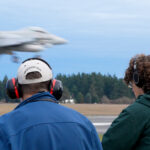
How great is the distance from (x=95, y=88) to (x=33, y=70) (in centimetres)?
6577

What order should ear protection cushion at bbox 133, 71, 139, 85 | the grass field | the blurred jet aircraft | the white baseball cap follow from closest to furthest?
1. the white baseball cap
2. ear protection cushion at bbox 133, 71, 139, 85
3. the blurred jet aircraft
4. the grass field

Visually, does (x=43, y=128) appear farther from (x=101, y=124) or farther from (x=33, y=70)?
(x=101, y=124)

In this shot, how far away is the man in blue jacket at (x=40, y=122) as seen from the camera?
2150 mm

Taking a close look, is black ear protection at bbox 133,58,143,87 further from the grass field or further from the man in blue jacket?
the grass field

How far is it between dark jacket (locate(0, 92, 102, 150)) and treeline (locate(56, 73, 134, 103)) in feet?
211

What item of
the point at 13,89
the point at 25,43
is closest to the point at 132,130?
the point at 13,89

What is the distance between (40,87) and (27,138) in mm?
415

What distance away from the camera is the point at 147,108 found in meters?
3.21

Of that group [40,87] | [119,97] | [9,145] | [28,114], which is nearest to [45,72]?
[40,87]

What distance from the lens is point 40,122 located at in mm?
2189

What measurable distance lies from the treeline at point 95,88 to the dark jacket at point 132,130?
2500 inches

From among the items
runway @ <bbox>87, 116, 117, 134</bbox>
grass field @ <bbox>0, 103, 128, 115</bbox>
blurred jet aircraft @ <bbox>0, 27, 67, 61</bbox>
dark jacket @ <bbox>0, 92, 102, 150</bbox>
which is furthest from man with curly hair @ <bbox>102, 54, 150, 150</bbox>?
grass field @ <bbox>0, 103, 128, 115</bbox>

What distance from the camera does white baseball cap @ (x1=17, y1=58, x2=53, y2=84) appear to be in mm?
2418

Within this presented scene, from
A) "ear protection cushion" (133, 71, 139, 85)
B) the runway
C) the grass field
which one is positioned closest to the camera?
"ear protection cushion" (133, 71, 139, 85)
